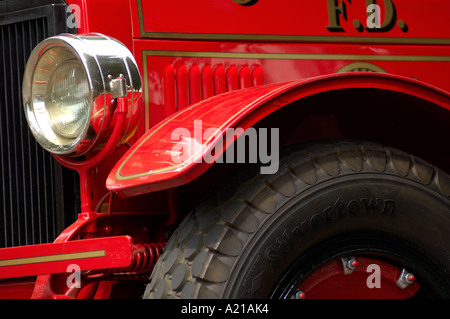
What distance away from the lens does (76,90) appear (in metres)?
1.82

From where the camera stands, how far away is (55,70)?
1885mm

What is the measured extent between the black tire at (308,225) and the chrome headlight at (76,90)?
36cm

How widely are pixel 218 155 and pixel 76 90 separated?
1.70 feet

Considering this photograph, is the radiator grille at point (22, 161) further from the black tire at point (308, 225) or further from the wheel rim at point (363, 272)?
the wheel rim at point (363, 272)

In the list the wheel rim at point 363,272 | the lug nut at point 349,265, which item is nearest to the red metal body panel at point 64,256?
the wheel rim at point 363,272

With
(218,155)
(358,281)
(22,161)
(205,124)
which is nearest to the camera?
(218,155)

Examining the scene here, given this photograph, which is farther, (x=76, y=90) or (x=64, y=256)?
(x=76, y=90)

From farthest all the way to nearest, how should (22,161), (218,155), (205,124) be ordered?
(22,161) < (205,124) < (218,155)

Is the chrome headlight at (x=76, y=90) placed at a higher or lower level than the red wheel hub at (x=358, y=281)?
higher

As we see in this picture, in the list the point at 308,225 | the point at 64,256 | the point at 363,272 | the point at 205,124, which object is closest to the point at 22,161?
the point at 64,256

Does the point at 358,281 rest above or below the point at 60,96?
below

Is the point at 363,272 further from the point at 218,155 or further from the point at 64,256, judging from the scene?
the point at 64,256

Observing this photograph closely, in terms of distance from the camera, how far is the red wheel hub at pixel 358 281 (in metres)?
1.68
